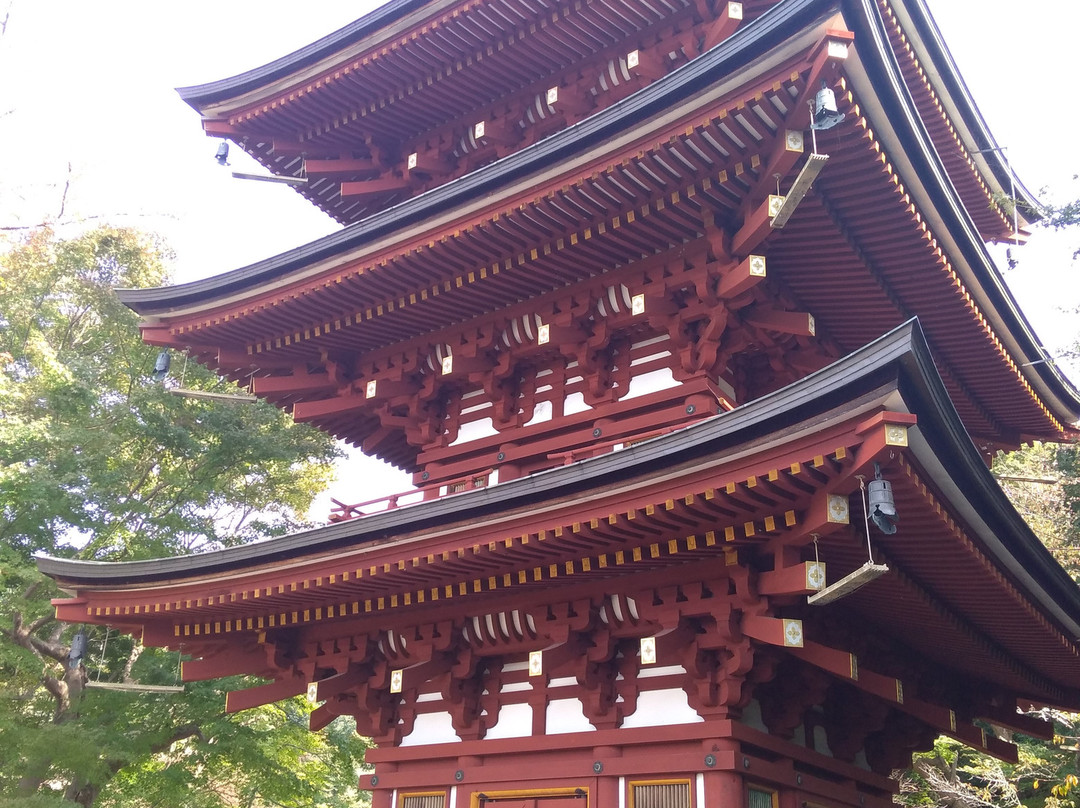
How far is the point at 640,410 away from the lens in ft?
29.6

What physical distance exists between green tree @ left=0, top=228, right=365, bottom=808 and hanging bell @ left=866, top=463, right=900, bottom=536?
1351 cm

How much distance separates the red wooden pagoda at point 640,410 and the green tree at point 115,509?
691 centimetres

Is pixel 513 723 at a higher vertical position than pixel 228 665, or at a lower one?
lower

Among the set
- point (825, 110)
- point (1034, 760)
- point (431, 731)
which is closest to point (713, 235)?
point (825, 110)

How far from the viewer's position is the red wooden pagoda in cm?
655

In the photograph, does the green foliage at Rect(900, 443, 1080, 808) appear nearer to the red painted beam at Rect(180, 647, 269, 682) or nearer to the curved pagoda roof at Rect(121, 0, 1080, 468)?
the curved pagoda roof at Rect(121, 0, 1080, 468)

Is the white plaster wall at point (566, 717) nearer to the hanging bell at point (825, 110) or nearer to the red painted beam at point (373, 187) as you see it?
the hanging bell at point (825, 110)

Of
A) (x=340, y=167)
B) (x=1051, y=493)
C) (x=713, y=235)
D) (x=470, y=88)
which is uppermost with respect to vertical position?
(x=470, y=88)

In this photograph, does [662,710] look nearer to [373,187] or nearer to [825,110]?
[825,110]

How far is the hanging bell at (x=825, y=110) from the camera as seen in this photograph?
20.7 ft

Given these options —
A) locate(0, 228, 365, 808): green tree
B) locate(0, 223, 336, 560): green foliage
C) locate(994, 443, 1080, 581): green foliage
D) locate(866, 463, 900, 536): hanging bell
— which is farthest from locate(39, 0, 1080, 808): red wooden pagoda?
locate(0, 223, 336, 560): green foliage

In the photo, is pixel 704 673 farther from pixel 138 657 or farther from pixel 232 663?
pixel 138 657

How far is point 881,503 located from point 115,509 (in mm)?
17376

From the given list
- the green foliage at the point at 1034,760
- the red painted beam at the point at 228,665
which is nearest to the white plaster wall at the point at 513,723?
the red painted beam at the point at 228,665
